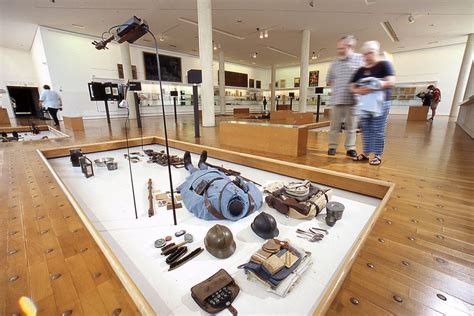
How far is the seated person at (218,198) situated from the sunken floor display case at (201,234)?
7cm

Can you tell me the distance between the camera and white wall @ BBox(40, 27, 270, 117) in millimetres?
9109

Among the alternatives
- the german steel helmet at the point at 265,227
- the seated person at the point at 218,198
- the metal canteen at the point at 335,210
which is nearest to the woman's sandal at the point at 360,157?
the metal canteen at the point at 335,210

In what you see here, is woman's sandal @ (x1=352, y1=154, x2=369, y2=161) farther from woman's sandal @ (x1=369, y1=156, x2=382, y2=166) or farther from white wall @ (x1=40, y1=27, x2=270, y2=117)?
white wall @ (x1=40, y1=27, x2=270, y2=117)

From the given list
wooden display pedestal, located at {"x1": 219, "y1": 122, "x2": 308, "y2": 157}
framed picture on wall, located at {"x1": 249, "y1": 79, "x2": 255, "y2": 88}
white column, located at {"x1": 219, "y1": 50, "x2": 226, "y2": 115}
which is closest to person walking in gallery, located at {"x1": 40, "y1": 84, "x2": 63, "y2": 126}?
wooden display pedestal, located at {"x1": 219, "y1": 122, "x2": 308, "y2": 157}

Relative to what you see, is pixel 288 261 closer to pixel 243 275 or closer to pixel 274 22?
pixel 243 275

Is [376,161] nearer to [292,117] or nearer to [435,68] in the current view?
[292,117]

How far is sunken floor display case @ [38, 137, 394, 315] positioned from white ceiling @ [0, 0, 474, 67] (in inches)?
256

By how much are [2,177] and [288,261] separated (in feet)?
10.5

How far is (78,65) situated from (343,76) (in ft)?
38.9

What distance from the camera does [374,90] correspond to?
7.10ft

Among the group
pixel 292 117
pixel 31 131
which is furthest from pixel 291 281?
pixel 31 131

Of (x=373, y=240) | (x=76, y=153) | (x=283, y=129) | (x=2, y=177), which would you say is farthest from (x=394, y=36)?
(x=2, y=177)

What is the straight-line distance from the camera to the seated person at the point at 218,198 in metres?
1.70

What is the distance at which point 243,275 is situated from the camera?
1174 millimetres
